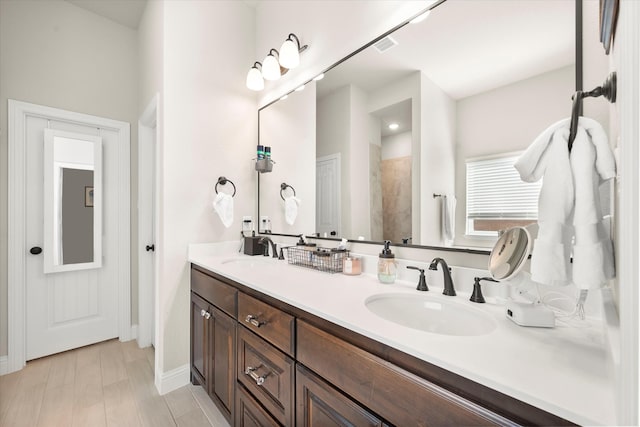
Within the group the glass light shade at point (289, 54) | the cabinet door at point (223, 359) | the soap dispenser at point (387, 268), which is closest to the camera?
the soap dispenser at point (387, 268)

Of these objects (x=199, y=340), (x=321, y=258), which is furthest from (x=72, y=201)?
(x=321, y=258)

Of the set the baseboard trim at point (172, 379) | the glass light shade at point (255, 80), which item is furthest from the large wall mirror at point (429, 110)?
the baseboard trim at point (172, 379)

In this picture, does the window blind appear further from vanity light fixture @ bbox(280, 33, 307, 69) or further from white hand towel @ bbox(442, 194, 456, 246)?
vanity light fixture @ bbox(280, 33, 307, 69)

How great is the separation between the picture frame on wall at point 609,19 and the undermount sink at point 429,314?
2.39 ft

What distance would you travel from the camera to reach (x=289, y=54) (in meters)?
1.82

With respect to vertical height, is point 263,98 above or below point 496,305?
above

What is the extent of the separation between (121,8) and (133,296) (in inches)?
104

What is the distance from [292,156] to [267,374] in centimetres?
140

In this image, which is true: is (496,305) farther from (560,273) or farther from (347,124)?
(347,124)

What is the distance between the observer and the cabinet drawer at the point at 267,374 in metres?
0.99

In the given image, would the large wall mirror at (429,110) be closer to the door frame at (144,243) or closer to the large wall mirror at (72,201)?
the door frame at (144,243)

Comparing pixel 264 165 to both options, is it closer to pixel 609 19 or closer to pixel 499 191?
pixel 499 191

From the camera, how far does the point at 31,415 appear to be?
1.60 metres

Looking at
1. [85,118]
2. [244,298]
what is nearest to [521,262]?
[244,298]
